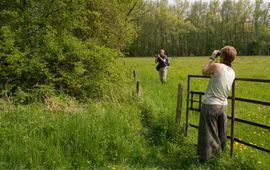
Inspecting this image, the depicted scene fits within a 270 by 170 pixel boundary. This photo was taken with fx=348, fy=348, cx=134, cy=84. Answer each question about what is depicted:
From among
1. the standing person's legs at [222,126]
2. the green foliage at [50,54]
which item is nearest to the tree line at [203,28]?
the green foliage at [50,54]

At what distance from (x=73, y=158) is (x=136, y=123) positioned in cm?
219

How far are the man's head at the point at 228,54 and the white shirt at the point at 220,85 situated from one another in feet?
0.34

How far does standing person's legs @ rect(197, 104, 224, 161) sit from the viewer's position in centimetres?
605

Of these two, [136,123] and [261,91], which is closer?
[136,123]

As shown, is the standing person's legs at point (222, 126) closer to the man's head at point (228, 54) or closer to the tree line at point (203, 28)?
the man's head at point (228, 54)

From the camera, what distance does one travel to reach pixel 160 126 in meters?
7.90

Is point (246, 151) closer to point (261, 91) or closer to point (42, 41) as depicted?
point (42, 41)

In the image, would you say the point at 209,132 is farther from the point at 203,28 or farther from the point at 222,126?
the point at 203,28

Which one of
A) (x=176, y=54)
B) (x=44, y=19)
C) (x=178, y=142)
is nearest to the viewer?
(x=178, y=142)

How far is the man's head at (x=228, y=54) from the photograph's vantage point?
5930 mm

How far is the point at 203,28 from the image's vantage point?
4094 inches

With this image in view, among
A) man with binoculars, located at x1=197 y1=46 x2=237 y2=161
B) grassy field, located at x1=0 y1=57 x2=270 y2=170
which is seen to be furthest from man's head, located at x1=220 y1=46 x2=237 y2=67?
grassy field, located at x1=0 y1=57 x2=270 y2=170

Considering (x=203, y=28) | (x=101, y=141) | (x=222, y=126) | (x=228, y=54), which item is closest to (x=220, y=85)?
(x=228, y=54)

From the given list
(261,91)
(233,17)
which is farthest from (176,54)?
(261,91)
